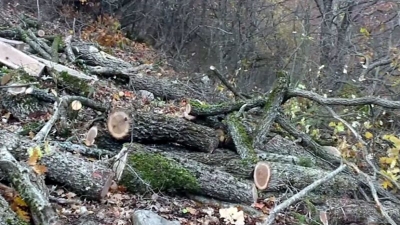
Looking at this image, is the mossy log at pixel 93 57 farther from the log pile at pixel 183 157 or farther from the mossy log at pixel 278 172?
the mossy log at pixel 278 172

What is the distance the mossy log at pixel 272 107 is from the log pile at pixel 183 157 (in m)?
0.01

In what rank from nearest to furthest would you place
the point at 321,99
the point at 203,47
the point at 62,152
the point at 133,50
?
the point at 62,152
the point at 321,99
the point at 133,50
the point at 203,47

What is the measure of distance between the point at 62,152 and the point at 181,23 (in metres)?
10.7

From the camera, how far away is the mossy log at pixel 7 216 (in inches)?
127

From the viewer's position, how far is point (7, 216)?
10.7 feet

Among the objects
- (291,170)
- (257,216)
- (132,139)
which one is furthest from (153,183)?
(291,170)

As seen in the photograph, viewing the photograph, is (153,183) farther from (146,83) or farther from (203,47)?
(203,47)

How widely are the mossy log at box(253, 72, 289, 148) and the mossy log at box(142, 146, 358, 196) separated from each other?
1.31 feet

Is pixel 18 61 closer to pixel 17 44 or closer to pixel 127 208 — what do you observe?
pixel 17 44

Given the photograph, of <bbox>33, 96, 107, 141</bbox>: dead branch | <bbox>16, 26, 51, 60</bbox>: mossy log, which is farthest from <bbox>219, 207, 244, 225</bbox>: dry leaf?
<bbox>16, 26, 51, 60</bbox>: mossy log

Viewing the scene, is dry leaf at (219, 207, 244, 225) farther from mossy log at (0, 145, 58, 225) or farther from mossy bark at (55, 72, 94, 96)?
mossy bark at (55, 72, 94, 96)

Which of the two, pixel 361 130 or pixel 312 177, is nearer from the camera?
Result: pixel 312 177

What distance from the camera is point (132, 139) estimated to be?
4.96 m

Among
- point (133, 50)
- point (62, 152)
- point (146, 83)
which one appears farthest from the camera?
point (133, 50)
